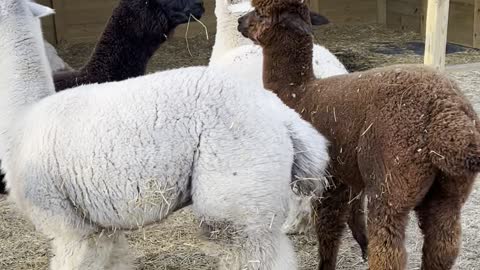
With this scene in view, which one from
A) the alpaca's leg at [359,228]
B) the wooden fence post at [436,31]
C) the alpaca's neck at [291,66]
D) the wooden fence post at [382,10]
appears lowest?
the wooden fence post at [382,10]

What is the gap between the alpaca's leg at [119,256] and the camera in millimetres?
3219

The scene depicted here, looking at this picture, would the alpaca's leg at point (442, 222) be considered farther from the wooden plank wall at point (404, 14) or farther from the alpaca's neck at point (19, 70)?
the wooden plank wall at point (404, 14)

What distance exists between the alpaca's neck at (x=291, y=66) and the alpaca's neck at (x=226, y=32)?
1.27 meters

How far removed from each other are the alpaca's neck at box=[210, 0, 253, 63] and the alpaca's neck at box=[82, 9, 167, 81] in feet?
2.39

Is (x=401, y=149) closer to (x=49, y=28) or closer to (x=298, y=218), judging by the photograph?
(x=298, y=218)

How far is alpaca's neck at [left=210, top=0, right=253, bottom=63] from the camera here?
4820 millimetres

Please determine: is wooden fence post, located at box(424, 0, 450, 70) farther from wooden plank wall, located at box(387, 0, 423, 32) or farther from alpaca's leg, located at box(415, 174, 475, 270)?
wooden plank wall, located at box(387, 0, 423, 32)

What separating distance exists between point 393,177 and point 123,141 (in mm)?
1055

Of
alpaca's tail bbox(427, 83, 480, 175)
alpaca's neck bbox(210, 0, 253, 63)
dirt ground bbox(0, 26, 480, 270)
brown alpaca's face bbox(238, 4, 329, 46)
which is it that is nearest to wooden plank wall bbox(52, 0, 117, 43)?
dirt ground bbox(0, 26, 480, 270)

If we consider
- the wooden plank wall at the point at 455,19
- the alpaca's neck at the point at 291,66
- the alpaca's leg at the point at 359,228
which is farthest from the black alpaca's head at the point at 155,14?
the wooden plank wall at the point at 455,19

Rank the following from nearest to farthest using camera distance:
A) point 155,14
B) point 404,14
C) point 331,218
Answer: point 331,218, point 155,14, point 404,14

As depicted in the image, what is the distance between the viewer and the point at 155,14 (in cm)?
414

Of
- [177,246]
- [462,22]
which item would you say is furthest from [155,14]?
[462,22]

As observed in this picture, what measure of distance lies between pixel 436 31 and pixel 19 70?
3.12 m
